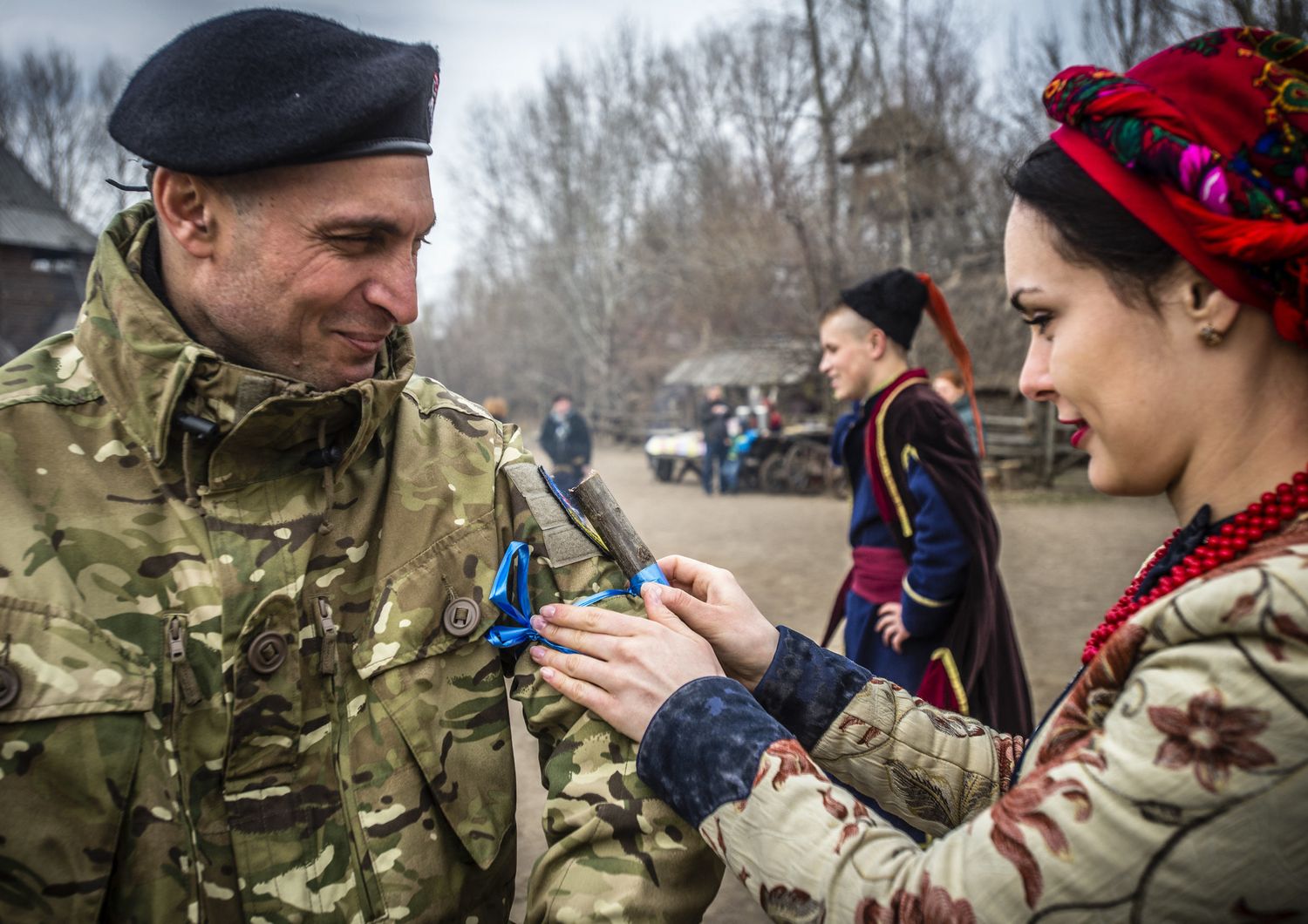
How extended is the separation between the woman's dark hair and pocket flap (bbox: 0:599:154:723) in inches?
63.6

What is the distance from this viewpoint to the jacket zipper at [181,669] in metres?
1.32

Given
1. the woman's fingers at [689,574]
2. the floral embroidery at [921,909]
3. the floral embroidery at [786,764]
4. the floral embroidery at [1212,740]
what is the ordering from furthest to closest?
the woman's fingers at [689,574] → the floral embroidery at [786,764] → the floral embroidery at [921,909] → the floral embroidery at [1212,740]

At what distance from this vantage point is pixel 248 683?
1.35 m

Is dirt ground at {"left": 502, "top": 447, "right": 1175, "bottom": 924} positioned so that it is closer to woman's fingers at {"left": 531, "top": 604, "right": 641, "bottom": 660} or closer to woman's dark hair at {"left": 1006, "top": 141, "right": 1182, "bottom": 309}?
woman's fingers at {"left": 531, "top": 604, "right": 641, "bottom": 660}

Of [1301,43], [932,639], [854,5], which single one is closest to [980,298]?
[854,5]

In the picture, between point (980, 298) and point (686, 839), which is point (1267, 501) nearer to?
point (686, 839)

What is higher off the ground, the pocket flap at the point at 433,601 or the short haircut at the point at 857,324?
the short haircut at the point at 857,324

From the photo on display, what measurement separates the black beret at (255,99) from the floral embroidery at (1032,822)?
4.78 ft

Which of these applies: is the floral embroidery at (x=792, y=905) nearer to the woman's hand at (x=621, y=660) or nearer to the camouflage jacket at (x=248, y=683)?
the camouflage jacket at (x=248, y=683)

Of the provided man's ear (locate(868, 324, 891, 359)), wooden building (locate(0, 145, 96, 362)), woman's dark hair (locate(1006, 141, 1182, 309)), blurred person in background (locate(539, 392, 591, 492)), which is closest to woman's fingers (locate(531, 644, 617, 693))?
woman's dark hair (locate(1006, 141, 1182, 309))

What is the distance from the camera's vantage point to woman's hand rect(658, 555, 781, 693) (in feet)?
5.46

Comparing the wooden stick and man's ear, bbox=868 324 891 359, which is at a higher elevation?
man's ear, bbox=868 324 891 359

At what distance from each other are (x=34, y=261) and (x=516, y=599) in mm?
31711

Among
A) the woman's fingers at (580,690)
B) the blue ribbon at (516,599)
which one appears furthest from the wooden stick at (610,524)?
the woman's fingers at (580,690)
